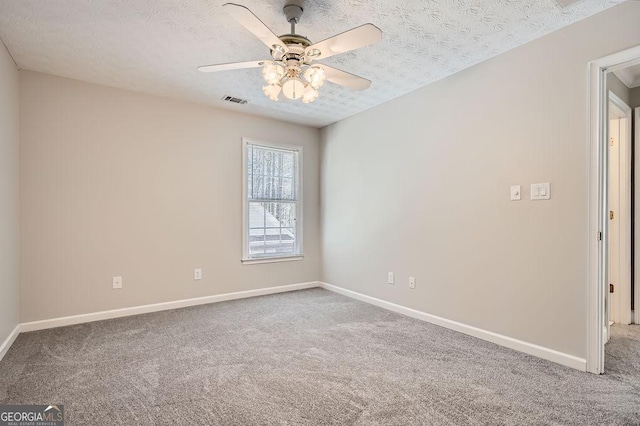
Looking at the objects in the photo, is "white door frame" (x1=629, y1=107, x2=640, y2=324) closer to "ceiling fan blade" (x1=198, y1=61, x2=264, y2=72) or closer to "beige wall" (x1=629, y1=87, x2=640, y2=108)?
"beige wall" (x1=629, y1=87, x2=640, y2=108)

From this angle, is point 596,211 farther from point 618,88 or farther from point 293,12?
point 293,12

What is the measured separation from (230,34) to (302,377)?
2470 millimetres

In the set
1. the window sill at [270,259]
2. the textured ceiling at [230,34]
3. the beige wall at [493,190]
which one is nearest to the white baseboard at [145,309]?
the window sill at [270,259]

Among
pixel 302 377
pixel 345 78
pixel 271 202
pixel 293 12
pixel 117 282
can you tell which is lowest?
pixel 302 377

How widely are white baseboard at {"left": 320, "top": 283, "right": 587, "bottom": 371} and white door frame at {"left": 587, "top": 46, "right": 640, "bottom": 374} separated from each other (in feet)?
0.37

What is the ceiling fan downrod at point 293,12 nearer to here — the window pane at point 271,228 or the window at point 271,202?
the window at point 271,202

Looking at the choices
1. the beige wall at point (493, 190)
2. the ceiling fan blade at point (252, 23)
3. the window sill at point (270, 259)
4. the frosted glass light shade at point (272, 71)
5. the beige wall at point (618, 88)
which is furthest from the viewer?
the window sill at point (270, 259)

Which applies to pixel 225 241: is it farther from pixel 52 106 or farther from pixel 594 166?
pixel 594 166

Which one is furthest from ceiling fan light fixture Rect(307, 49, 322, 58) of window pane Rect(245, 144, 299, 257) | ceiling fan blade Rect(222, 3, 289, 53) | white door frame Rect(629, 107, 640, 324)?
white door frame Rect(629, 107, 640, 324)

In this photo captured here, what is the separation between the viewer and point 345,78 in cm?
232

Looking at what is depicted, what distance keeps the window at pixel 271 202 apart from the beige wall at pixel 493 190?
3.44 feet

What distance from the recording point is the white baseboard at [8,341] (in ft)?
8.23

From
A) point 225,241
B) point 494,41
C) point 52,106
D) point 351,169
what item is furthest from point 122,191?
point 494,41

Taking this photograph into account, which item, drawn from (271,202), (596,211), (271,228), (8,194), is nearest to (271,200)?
(271,202)
